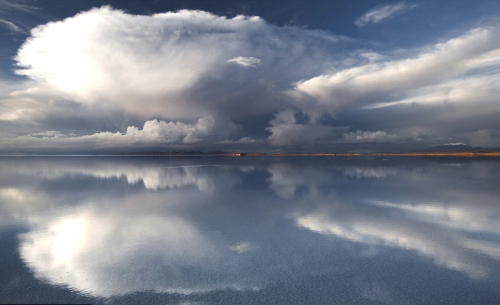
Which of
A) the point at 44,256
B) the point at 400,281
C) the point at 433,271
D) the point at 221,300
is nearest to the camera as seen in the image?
the point at 221,300

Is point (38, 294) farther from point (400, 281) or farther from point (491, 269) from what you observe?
point (491, 269)

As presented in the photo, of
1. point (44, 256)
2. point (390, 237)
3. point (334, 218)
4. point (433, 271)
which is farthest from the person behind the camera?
point (334, 218)

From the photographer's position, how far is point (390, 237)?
48.4 ft

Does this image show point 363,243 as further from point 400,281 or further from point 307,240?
point 400,281

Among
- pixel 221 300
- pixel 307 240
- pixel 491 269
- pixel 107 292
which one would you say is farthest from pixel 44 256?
pixel 491 269

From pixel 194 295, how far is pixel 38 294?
498 centimetres

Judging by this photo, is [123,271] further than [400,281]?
Yes

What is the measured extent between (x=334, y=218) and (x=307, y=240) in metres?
5.15

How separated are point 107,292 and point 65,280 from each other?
2045mm

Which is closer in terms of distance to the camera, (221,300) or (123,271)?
(221,300)

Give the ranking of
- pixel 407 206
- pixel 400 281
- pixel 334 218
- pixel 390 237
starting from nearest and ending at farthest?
pixel 400 281 → pixel 390 237 → pixel 334 218 → pixel 407 206

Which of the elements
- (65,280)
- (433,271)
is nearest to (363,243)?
(433,271)

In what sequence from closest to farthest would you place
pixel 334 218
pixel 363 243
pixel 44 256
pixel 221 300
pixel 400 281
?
pixel 221 300 < pixel 400 281 < pixel 44 256 < pixel 363 243 < pixel 334 218

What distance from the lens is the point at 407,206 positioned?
75.8 feet
